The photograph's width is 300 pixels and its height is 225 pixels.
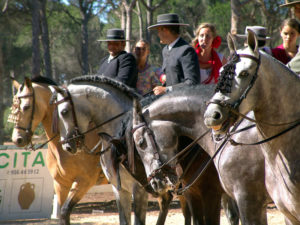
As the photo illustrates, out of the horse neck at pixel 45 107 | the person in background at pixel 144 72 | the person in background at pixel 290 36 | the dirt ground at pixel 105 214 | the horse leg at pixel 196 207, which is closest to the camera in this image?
the person in background at pixel 290 36

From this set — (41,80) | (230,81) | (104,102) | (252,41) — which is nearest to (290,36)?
(252,41)

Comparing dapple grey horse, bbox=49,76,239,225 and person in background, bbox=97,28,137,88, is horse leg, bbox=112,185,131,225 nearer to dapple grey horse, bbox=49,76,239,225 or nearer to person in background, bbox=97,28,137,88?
dapple grey horse, bbox=49,76,239,225

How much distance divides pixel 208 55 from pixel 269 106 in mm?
2473

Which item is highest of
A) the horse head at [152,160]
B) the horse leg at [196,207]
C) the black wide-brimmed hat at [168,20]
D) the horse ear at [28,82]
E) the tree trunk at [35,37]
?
the tree trunk at [35,37]

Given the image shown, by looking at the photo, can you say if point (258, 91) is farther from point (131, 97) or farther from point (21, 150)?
point (21, 150)

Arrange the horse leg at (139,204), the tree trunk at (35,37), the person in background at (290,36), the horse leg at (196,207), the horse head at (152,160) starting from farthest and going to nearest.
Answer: the tree trunk at (35,37)
the horse leg at (139,204)
the horse leg at (196,207)
the person in background at (290,36)
the horse head at (152,160)

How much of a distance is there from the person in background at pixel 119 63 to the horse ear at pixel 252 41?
3.12 meters

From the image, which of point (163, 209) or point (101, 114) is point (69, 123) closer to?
point (101, 114)

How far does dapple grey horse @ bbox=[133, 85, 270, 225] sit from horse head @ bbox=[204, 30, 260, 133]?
788mm

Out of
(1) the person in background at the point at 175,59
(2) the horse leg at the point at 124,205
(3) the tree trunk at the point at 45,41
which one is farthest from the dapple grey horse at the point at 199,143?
(3) the tree trunk at the point at 45,41

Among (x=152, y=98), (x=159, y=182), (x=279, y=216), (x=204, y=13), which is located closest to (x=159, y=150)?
(x=159, y=182)

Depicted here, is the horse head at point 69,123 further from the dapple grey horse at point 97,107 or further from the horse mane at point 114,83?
the horse mane at point 114,83

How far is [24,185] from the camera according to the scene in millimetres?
8391

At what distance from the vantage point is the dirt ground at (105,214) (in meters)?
7.86
